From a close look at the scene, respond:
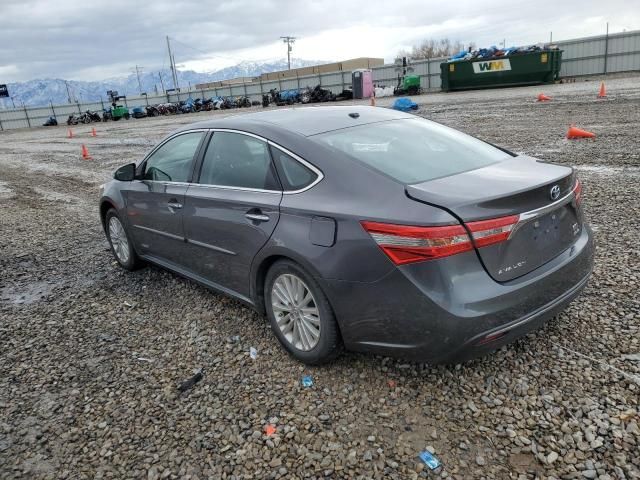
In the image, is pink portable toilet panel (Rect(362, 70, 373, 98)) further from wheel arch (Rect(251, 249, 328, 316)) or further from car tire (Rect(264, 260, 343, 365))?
car tire (Rect(264, 260, 343, 365))

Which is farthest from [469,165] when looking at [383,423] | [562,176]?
[383,423]

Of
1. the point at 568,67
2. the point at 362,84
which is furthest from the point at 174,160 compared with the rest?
the point at 568,67

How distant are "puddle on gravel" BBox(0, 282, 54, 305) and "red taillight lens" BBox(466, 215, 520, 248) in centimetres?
431

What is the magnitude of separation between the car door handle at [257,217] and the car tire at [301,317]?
296 mm

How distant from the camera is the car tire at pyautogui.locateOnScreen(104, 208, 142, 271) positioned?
524 cm

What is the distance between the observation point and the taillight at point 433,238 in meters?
2.51

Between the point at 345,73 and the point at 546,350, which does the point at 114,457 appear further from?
the point at 345,73

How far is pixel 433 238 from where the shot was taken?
98.8 inches

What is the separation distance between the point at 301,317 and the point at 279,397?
51 cm

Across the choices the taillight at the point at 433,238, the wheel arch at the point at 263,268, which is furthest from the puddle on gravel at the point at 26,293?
the taillight at the point at 433,238

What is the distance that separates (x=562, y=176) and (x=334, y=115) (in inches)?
65.2

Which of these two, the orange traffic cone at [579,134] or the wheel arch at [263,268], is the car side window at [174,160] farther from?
the orange traffic cone at [579,134]

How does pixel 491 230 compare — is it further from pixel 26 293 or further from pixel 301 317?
pixel 26 293

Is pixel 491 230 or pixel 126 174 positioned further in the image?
pixel 126 174
